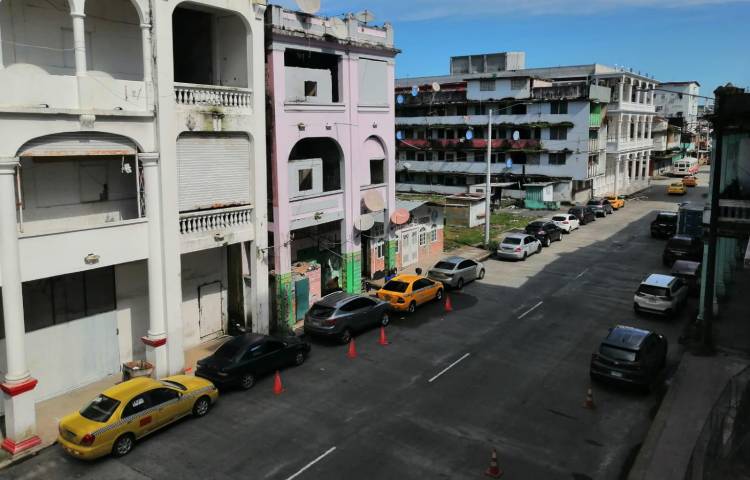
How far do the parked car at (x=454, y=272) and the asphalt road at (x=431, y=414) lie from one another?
10.8ft

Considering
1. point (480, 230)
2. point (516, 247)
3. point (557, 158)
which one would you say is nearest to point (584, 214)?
point (480, 230)

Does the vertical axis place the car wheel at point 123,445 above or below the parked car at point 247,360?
below

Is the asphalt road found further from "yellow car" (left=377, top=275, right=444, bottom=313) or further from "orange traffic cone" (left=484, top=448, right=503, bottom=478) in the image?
"yellow car" (left=377, top=275, right=444, bottom=313)

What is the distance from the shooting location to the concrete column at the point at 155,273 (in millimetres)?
19234

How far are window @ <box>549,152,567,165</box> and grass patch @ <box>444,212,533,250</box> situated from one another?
32.3 ft

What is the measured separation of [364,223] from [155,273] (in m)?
11.9

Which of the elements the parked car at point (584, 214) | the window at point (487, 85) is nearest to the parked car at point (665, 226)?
the parked car at point (584, 214)

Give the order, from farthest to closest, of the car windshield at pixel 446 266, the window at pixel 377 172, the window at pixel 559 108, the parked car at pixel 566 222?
the window at pixel 559 108, the parked car at pixel 566 222, the window at pixel 377 172, the car windshield at pixel 446 266

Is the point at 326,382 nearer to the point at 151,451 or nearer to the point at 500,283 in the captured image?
the point at 151,451

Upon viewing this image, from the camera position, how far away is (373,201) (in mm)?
29797

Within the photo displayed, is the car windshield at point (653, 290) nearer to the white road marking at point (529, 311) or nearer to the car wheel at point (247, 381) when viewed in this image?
the white road marking at point (529, 311)

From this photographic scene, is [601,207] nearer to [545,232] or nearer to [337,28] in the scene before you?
[545,232]

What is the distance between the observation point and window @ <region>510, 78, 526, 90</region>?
60.8 meters

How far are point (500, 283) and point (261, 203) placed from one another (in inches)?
583
